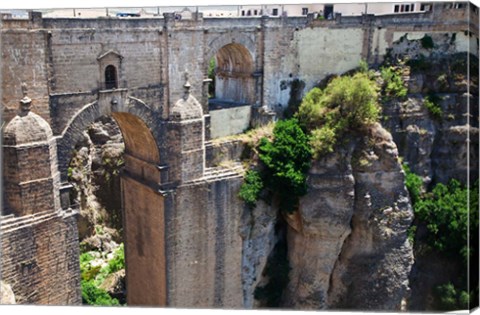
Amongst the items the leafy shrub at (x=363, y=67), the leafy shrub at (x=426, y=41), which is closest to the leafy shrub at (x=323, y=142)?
the leafy shrub at (x=363, y=67)

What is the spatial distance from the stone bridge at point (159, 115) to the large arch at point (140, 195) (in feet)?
0.16

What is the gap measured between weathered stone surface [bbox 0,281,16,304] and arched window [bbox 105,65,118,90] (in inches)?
241

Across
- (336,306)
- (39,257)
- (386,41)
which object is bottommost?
(336,306)

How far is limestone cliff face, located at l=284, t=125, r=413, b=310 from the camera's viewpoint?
67.7ft

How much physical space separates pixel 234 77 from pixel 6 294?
11.3m

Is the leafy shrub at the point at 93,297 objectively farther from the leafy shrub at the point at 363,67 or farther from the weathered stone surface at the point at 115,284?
the leafy shrub at the point at 363,67

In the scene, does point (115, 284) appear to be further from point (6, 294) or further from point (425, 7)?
point (425, 7)

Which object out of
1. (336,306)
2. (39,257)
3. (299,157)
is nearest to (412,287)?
(336,306)

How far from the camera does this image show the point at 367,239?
2180cm

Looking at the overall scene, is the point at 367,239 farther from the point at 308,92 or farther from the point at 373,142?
the point at 308,92

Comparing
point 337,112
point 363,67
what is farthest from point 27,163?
point 363,67

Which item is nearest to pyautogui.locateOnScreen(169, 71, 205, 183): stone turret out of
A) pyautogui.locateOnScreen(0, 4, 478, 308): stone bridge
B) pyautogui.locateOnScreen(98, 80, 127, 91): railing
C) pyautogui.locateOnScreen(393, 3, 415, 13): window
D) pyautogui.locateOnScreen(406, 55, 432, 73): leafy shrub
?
pyautogui.locateOnScreen(0, 4, 478, 308): stone bridge

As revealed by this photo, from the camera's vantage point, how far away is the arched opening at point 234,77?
68.6 feet

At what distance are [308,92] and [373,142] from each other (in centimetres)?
310
